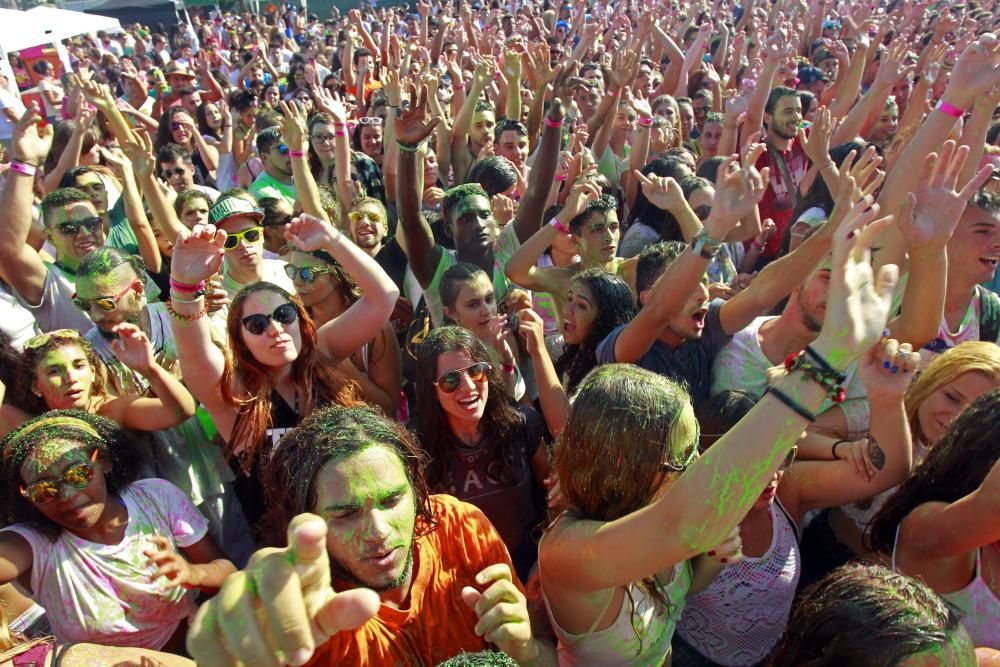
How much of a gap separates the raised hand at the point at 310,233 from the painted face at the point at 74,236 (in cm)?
165

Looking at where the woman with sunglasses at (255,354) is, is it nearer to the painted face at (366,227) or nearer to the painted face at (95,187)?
the painted face at (366,227)

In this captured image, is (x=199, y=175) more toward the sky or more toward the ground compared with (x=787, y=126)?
more toward the ground

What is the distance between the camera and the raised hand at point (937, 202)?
223 cm

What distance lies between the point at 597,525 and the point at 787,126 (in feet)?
14.7

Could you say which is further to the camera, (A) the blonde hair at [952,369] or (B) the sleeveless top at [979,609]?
(A) the blonde hair at [952,369]

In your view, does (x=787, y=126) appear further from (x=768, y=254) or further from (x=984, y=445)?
(x=984, y=445)

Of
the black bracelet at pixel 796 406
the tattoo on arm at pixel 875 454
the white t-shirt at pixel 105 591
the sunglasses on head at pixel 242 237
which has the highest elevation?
the black bracelet at pixel 796 406

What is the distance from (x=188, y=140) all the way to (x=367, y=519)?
18.1ft

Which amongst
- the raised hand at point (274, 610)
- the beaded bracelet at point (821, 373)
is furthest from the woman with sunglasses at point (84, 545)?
the beaded bracelet at point (821, 373)

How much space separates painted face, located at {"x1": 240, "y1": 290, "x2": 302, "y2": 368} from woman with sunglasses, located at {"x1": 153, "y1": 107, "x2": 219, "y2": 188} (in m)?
4.07

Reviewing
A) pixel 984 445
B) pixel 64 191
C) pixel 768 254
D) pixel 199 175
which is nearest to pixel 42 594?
pixel 64 191

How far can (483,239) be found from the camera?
3809mm

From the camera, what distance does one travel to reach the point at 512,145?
17.6 feet

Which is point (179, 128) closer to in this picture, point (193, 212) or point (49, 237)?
point (193, 212)
